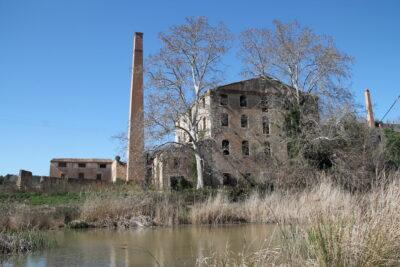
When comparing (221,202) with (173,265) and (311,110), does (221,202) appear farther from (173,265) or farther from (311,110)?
(311,110)

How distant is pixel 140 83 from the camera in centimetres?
4866

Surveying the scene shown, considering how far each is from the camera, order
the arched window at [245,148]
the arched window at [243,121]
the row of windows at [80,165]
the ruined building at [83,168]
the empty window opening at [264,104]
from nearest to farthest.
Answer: the empty window opening at [264,104], the arched window at [245,148], the arched window at [243,121], the ruined building at [83,168], the row of windows at [80,165]

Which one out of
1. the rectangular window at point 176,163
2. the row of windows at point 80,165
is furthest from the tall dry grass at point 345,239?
the row of windows at point 80,165

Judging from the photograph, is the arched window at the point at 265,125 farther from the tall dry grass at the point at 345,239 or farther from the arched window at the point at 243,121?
the tall dry grass at the point at 345,239

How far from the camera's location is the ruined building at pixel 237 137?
37125 millimetres

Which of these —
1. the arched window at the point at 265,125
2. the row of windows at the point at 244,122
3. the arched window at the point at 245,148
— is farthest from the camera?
the arched window at the point at 245,148

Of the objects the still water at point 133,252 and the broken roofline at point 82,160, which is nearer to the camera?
the still water at point 133,252

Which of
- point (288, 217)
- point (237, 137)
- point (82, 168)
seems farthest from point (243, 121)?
point (288, 217)

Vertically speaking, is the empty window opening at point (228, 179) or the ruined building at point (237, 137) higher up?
the ruined building at point (237, 137)

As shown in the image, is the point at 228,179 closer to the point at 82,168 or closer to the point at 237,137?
the point at 237,137

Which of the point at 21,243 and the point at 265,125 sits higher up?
the point at 265,125

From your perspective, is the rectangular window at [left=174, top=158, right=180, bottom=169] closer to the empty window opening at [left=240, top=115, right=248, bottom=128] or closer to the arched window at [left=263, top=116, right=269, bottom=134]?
the arched window at [left=263, top=116, right=269, bottom=134]

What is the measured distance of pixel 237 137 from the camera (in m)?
46.2

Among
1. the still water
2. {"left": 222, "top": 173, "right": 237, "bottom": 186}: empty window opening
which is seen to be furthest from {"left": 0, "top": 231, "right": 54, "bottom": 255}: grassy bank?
{"left": 222, "top": 173, "right": 237, "bottom": 186}: empty window opening
